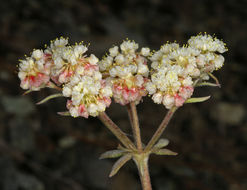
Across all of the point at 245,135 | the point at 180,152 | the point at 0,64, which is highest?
the point at 0,64

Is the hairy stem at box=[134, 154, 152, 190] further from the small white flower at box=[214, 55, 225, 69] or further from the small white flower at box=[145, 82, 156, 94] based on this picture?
the small white flower at box=[214, 55, 225, 69]

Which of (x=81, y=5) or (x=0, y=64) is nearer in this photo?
(x=0, y=64)

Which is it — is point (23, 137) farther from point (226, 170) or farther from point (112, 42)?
point (226, 170)

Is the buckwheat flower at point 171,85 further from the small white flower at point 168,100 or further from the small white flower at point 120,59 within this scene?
the small white flower at point 120,59

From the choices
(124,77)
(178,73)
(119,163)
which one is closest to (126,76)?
(124,77)

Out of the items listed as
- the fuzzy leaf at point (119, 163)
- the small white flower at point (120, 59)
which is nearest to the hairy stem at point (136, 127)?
the fuzzy leaf at point (119, 163)

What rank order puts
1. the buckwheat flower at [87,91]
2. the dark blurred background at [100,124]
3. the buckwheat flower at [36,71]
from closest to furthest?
the buckwheat flower at [87,91], the buckwheat flower at [36,71], the dark blurred background at [100,124]

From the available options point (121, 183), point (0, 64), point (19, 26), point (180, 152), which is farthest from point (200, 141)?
point (19, 26)

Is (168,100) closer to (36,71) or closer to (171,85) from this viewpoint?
→ (171,85)
